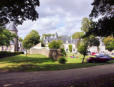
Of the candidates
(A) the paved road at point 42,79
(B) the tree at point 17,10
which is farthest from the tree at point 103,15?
(B) the tree at point 17,10

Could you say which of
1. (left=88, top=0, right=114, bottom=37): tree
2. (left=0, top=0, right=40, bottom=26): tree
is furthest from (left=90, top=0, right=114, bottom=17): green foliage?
(left=0, top=0, right=40, bottom=26): tree

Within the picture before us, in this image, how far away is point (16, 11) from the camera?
1110 cm

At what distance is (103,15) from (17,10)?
651cm

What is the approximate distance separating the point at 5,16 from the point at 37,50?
3930 centimetres

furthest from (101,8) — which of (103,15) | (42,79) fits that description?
(42,79)

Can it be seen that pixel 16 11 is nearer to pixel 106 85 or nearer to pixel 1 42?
pixel 106 85

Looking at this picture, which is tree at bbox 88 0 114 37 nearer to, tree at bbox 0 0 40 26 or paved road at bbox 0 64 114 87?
paved road at bbox 0 64 114 87

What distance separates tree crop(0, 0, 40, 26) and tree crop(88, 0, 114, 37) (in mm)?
4529

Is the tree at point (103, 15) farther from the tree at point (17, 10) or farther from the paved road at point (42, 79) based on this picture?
the tree at point (17, 10)


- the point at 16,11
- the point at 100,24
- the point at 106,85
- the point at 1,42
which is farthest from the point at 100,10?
the point at 1,42

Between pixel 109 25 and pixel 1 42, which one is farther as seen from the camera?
pixel 1 42

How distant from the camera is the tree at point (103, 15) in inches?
323

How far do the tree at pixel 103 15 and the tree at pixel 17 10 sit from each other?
4529mm

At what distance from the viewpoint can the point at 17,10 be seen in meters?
11.0
